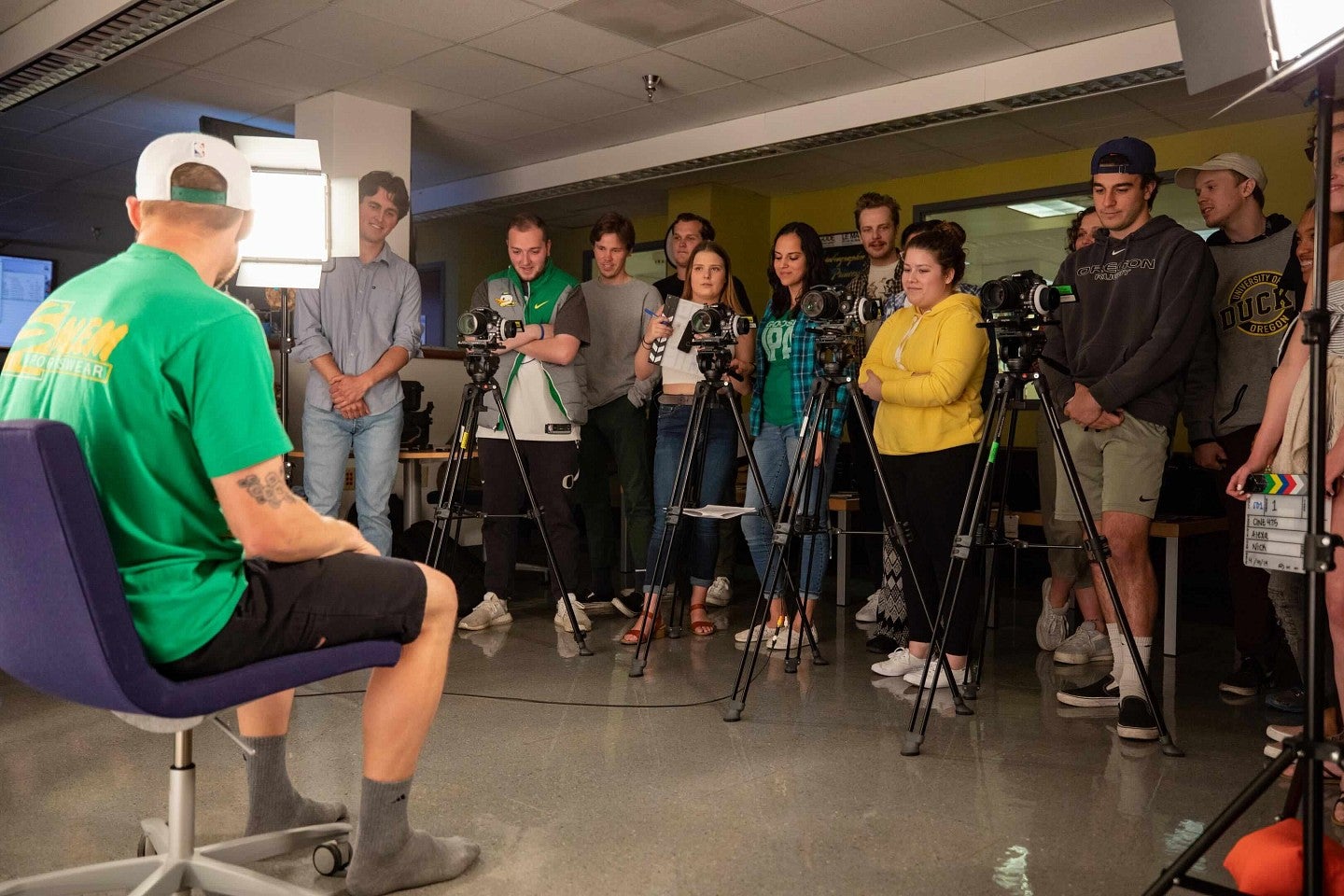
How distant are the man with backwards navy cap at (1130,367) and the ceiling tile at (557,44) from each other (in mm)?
2822

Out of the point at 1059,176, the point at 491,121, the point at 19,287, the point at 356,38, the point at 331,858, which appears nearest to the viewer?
the point at 331,858

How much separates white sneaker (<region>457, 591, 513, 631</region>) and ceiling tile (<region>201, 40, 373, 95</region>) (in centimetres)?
307

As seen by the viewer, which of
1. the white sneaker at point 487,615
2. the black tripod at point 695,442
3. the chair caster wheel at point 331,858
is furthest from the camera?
the white sneaker at point 487,615

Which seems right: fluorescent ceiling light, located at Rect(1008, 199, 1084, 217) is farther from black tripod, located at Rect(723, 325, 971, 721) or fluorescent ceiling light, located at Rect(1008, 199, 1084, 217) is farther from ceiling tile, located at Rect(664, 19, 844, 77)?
black tripod, located at Rect(723, 325, 971, 721)

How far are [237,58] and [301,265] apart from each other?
8.94 feet

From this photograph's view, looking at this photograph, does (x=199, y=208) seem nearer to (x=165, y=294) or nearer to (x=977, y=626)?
(x=165, y=294)

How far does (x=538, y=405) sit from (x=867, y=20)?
2449mm

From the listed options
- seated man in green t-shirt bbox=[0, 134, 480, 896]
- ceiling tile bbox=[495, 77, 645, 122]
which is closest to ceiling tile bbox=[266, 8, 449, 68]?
ceiling tile bbox=[495, 77, 645, 122]

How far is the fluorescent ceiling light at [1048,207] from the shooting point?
7.24m

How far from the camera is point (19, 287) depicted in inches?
305

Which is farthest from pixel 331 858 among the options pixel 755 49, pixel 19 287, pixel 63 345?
pixel 19 287

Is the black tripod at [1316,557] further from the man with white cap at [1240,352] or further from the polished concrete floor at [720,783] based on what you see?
the man with white cap at [1240,352]

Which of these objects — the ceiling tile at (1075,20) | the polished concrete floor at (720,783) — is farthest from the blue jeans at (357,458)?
the ceiling tile at (1075,20)

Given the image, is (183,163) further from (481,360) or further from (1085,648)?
(1085,648)
